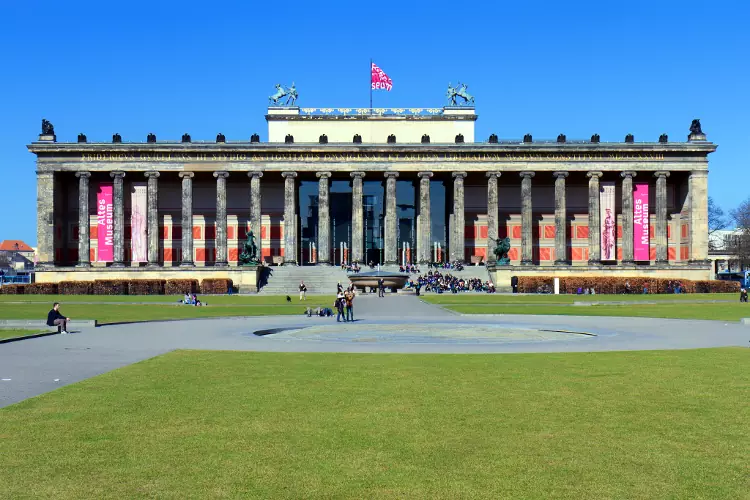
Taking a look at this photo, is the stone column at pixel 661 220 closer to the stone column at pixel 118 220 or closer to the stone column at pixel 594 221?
the stone column at pixel 594 221

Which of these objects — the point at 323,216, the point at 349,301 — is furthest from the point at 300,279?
the point at 349,301

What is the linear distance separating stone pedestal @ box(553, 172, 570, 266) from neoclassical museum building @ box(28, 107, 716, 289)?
0.23m

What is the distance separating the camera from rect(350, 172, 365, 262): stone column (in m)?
99.9

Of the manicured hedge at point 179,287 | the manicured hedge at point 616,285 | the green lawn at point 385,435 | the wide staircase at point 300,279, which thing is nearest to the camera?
the green lawn at point 385,435

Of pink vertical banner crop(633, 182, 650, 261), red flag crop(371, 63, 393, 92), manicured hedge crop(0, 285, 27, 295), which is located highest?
red flag crop(371, 63, 393, 92)

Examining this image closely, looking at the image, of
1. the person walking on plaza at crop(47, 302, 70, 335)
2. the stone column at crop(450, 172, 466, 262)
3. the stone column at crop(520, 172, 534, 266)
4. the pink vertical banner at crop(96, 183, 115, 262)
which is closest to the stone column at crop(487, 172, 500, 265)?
the stone column at crop(450, 172, 466, 262)

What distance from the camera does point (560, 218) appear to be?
10156cm

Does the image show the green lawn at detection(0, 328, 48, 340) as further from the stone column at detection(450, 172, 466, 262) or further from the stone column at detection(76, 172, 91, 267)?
the stone column at detection(450, 172, 466, 262)

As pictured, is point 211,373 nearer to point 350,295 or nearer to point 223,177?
point 350,295

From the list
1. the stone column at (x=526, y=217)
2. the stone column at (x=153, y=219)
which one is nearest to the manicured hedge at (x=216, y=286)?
the stone column at (x=153, y=219)

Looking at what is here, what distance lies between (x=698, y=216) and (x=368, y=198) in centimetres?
3918

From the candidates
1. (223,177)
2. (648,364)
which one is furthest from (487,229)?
(648,364)

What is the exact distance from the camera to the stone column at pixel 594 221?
331ft

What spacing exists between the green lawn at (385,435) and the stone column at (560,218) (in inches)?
3252
